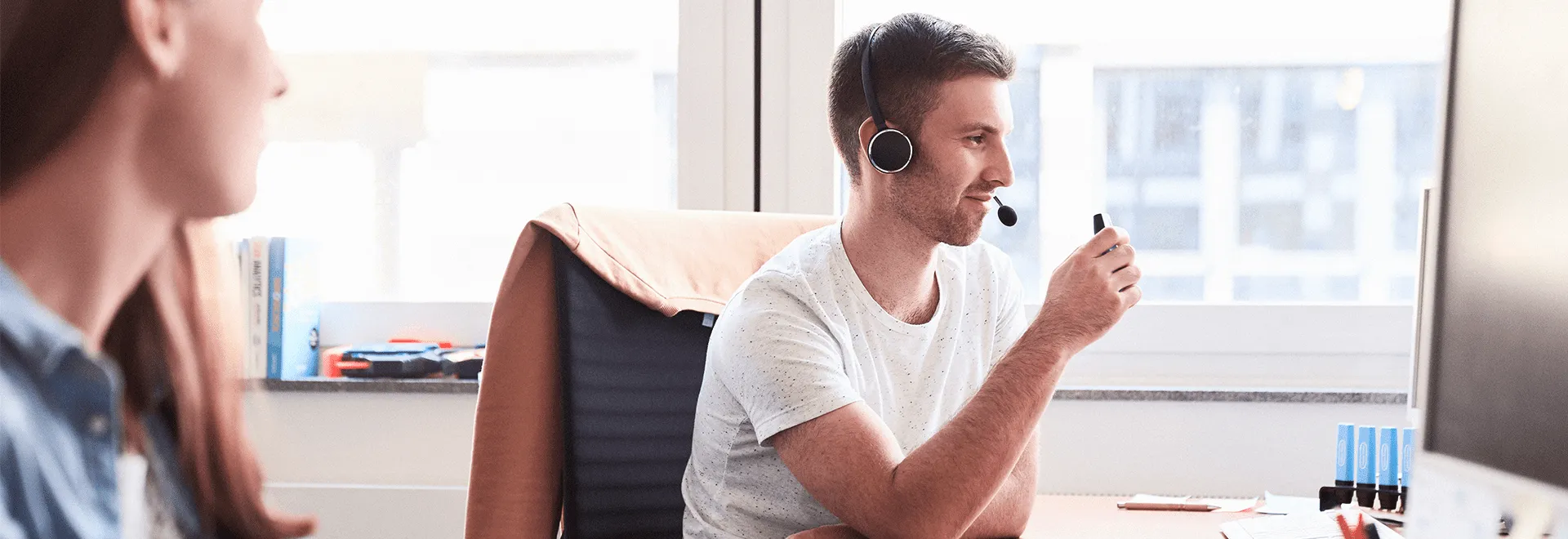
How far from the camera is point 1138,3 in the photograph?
1940mm

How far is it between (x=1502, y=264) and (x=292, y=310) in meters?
1.82

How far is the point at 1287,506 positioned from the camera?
134cm

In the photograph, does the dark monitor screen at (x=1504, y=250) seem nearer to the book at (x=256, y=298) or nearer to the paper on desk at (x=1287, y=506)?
the paper on desk at (x=1287, y=506)

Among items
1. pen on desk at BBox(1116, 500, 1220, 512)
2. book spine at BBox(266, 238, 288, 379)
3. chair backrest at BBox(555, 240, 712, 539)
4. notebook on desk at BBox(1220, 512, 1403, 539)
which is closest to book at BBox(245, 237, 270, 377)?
book spine at BBox(266, 238, 288, 379)

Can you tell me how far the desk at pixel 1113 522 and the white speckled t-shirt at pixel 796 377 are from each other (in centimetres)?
16

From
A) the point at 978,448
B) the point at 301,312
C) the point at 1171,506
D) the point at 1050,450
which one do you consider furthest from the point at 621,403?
the point at 301,312

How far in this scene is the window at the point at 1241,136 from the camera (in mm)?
1923

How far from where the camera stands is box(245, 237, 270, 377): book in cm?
184

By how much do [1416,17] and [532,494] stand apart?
1619 millimetres

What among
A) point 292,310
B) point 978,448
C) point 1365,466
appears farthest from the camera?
point 292,310

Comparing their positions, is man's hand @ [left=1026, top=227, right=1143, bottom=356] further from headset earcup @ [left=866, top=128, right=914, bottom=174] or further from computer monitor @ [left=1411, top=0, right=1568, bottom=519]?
computer monitor @ [left=1411, top=0, right=1568, bottom=519]

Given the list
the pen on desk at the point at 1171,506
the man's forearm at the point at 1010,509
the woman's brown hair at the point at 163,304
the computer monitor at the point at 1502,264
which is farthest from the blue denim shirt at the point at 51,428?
the pen on desk at the point at 1171,506

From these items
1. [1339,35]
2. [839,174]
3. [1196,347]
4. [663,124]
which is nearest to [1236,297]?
[1196,347]

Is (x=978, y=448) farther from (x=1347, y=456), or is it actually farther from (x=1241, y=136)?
(x=1241, y=136)
